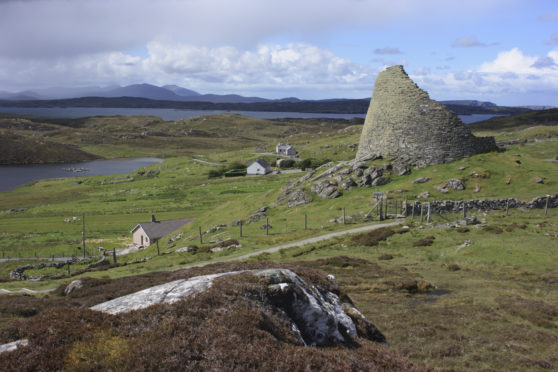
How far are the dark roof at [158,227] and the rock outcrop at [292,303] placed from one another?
54923 millimetres

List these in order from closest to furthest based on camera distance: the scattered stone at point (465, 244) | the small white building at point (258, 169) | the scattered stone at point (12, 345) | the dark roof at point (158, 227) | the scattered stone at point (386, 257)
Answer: the scattered stone at point (12, 345), the scattered stone at point (465, 244), the scattered stone at point (386, 257), the dark roof at point (158, 227), the small white building at point (258, 169)

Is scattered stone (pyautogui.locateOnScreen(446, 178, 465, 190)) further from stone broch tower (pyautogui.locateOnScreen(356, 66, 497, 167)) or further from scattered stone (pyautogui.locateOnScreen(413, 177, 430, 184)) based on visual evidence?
stone broch tower (pyautogui.locateOnScreen(356, 66, 497, 167))

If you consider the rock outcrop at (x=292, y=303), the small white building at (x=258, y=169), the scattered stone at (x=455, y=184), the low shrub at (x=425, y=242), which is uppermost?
the rock outcrop at (x=292, y=303)

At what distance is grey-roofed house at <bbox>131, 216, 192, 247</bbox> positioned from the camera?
63812 millimetres

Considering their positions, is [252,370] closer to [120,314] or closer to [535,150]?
[120,314]

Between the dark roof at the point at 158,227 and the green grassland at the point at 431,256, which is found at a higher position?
the green grassland at the point at 431,256

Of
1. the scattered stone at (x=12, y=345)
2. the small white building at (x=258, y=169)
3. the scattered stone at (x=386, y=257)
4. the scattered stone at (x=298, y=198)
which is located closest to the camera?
the scattered stone at (x=12, y=345)

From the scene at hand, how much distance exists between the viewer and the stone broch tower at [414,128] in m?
54.0

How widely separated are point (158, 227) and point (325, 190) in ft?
103

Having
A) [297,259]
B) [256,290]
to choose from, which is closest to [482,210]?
[297,259]

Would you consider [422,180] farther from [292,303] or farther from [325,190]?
[292,303]

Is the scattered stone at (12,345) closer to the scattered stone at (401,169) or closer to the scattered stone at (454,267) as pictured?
the scattered stone at (454,267)

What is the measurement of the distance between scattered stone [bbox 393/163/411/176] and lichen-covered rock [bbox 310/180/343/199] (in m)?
8.85

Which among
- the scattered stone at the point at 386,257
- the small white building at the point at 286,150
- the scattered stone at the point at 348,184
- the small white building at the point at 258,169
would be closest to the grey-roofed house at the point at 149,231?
the scattered stone at the point at 348,184
